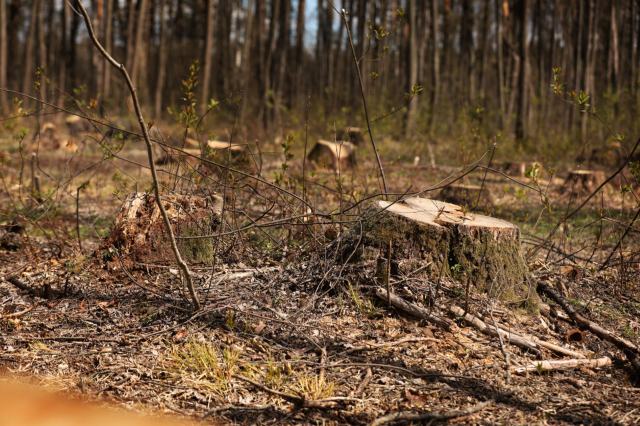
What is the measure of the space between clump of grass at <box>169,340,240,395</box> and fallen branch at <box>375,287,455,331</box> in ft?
3.30

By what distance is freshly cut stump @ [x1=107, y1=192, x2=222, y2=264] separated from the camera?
14.6 feet

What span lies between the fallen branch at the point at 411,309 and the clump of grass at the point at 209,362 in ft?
3.30

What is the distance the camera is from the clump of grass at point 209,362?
311 centimetres

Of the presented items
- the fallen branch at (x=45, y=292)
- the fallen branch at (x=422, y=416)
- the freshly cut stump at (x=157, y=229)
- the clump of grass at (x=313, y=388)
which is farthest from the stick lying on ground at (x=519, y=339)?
the fallen branch at (x=45, y=292)

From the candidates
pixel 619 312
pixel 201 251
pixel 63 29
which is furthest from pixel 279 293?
pixel 63 29

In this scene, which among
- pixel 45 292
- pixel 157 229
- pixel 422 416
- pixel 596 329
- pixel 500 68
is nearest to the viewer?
pixel 422 416

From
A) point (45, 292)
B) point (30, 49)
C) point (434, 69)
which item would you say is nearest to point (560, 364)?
point (45, 292)

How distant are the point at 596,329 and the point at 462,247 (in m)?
0.92

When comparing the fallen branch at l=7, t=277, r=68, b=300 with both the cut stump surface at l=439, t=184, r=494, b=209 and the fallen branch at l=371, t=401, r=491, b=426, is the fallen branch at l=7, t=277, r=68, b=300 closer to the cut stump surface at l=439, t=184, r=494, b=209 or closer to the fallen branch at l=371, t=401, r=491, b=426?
the fallen branch at l=371, t=401, r=491, b=426

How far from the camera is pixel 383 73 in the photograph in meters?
23.7

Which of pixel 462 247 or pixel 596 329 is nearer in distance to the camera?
pixel 596 329

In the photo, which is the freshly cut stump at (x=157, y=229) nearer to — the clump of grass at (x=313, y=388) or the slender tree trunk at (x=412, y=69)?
the clump of grass at (x=313, y=388)

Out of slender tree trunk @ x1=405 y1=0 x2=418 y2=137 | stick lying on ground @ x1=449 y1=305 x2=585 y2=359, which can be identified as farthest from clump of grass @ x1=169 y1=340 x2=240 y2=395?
slender tree trunk @ x1=405 y1=0 x2=418 y2=137

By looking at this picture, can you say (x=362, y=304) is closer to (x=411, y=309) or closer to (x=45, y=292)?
(x=411, y=309)
